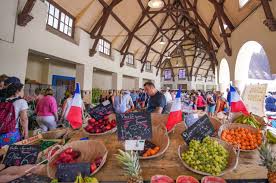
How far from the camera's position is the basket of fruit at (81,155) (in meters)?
1.71

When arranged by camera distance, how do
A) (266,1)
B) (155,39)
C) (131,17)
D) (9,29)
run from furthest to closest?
(155,39) → (131,17) → (9,29) → (266,1)

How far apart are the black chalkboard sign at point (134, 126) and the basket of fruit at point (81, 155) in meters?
0.26

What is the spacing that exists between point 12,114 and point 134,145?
6.18 ft

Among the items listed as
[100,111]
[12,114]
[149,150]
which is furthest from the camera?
[100,111]

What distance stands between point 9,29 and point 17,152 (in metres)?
4.41

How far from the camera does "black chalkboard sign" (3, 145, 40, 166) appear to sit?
5.99 ft

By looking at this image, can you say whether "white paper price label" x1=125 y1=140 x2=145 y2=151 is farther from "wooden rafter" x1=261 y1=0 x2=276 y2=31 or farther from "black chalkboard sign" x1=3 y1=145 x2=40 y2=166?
"wooden rafter" x1=261 y1=0 x2=276 y2=31

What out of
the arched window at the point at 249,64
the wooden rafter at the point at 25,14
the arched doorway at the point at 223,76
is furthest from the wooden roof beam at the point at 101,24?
the arched doorway at the point at 223,76

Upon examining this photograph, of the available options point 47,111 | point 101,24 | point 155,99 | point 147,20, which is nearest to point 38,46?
point 47,111

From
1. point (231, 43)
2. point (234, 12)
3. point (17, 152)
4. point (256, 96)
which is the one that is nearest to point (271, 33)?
point (256, 96)

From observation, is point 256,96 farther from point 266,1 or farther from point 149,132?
point 149,132

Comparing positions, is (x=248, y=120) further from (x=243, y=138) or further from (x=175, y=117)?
(x=175, y=117)

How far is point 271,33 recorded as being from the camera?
475 cm

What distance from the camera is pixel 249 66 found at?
26.6 feet
